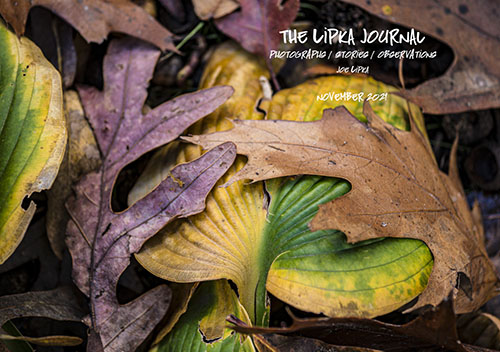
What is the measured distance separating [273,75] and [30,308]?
3.02 feet

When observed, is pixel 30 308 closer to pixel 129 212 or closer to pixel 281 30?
pixel 129 212

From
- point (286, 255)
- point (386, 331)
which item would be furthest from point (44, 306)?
point (386, 331)

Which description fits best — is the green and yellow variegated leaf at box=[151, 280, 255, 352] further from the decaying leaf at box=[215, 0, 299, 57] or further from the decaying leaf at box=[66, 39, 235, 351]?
the decaying leaf at box=[215, 0, 299, 57]

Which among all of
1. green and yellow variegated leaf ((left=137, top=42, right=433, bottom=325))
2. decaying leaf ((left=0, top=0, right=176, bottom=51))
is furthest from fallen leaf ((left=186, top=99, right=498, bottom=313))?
decaying leaf ((left=0, top=0, right=176, bottom=51))

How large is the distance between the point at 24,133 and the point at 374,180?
2.73ft

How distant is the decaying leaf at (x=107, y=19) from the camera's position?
47.4 inches

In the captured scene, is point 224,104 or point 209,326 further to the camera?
point 224,104

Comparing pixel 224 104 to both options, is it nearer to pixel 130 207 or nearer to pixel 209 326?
pixel 130 207

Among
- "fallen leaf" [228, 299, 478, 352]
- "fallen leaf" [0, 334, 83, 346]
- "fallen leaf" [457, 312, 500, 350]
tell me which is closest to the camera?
"fallen leaf" [228, 299, 478, 352]

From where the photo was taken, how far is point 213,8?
1.34 m

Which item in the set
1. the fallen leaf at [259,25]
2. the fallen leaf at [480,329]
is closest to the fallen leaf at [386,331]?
the fallen leaf at [480,329]

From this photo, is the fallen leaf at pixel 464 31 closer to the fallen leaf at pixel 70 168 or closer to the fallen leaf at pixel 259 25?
the fallen leaf at pixel 259 25

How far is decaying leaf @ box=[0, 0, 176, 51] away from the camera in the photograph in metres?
1.20

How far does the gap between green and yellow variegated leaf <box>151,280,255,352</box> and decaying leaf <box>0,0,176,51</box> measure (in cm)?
72
